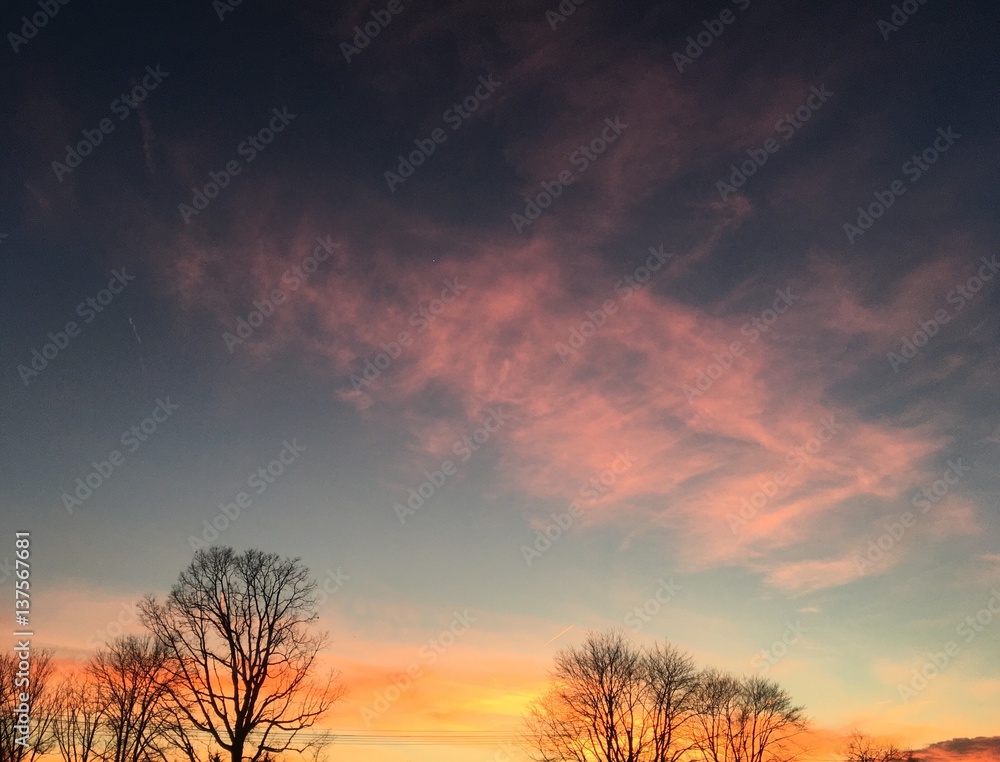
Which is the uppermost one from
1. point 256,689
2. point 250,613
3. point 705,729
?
point 250,613

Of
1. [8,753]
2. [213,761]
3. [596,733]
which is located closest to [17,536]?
[213,761]

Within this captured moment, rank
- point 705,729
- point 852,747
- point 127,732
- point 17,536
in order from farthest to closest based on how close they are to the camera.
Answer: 1. point 852,747
2. point 705,729
3. point 127,732
4. point 17,536

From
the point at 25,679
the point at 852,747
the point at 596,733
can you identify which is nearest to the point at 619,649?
the point at 596,733

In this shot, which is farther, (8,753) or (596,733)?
(596,733)

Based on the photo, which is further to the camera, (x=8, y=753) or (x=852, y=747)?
(x=852, y=747)

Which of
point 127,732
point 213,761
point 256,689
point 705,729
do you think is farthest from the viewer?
point 705,729

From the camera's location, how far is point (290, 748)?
102ft

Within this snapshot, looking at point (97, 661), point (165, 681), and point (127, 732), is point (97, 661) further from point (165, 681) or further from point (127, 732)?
point (165, 681)

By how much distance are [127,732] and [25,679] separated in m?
8.15

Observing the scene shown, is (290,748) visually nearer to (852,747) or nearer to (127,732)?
(127,732)

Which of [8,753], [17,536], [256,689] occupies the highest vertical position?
[17,536]

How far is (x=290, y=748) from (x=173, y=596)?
9.80m

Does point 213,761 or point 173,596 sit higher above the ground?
point 173,596

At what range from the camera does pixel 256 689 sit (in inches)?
1217
